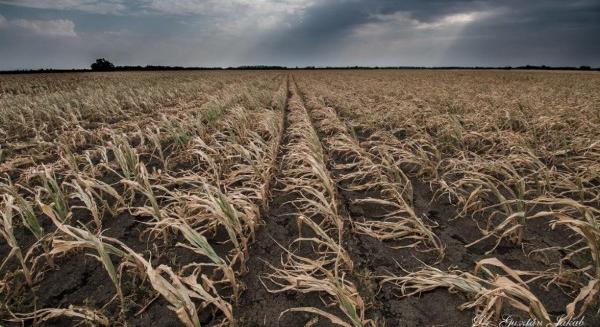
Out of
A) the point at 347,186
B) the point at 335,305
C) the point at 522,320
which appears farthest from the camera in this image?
the point at 347,186

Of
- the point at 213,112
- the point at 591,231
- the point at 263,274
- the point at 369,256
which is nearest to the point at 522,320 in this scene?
the point at 591,231

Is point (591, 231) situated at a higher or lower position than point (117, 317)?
higher

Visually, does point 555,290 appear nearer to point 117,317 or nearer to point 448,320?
point 448,320

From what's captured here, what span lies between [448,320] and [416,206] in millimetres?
1536

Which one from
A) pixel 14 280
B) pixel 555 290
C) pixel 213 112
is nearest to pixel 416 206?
pixel 555 290

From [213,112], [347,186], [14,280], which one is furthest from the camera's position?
[213,112]

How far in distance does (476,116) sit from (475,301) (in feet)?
19.6

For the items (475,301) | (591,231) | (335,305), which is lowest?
(335,305)

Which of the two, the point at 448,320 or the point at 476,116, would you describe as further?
the point at 476,116

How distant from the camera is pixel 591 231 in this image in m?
2.02

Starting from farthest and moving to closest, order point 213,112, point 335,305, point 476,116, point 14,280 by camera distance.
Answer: point 213,112 → point 476,116 → point 14,280 → point 335,305

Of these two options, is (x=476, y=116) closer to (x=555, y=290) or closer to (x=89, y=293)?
(x=555, y=290)

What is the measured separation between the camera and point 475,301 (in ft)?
6.02

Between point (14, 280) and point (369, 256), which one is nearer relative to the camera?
point (14, 280)
